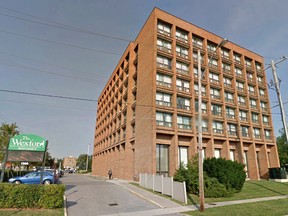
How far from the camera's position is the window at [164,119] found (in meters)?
25.9

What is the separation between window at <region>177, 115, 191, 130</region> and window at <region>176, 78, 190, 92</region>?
4057 millimetres

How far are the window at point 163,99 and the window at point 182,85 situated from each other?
7.15 feet

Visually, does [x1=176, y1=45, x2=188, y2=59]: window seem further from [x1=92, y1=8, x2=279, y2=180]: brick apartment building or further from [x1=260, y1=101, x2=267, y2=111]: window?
[x1=260, y1=101, x2=267, y2=111]: window

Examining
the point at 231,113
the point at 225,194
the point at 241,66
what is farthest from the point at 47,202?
the point at 241,66

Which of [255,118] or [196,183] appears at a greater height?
[255,118]

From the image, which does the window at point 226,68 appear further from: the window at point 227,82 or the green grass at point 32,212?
the green grass at point 32,212

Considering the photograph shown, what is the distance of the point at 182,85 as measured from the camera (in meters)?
29.4

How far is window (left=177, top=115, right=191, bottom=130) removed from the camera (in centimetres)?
2742

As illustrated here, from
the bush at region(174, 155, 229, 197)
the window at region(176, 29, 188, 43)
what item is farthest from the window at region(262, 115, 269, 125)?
the bush at region(174, 155, 229, 197)

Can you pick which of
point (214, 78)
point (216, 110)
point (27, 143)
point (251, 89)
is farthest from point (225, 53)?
point (27, 143)

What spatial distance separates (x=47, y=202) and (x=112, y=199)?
4.93 metres

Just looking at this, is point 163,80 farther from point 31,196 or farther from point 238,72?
point 31,196

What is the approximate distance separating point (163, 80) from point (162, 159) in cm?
1050

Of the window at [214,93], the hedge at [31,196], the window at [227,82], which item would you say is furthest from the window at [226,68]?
the hedge at [31,196]
